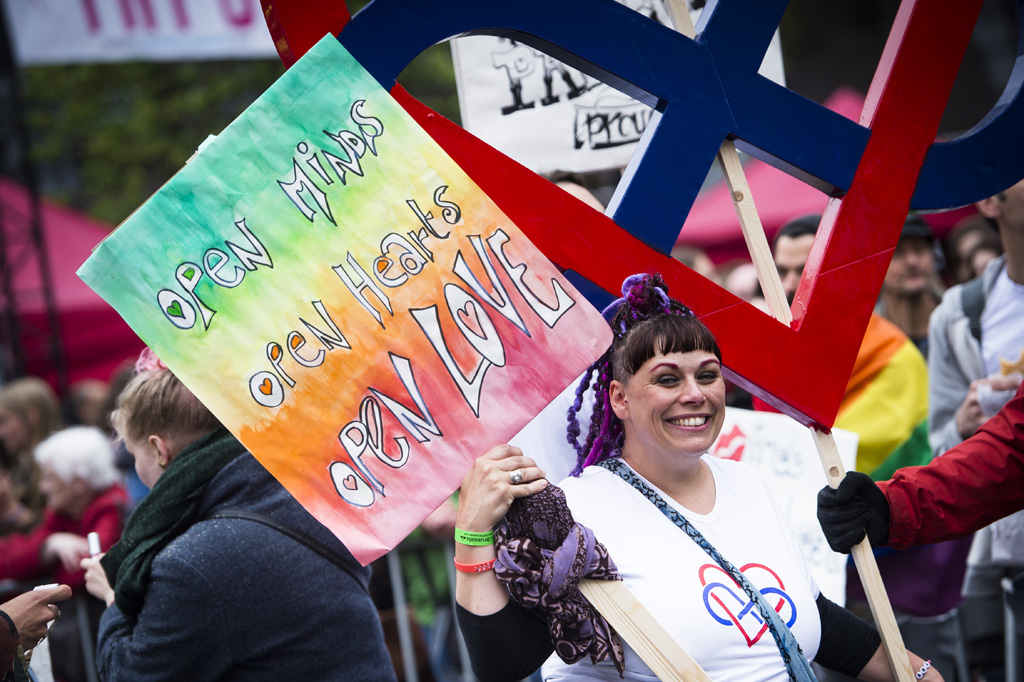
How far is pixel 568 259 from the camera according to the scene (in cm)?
195

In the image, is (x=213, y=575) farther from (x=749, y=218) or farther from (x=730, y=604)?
(x=749, y=218)

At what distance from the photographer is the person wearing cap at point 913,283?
4047 millimetres

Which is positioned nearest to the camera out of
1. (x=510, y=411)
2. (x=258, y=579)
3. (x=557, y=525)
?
(x=557, y=525)

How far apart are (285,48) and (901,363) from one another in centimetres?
249

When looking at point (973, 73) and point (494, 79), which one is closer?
point (494, 79)

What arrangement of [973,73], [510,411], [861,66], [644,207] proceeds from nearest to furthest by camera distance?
[510,411] → [644,207] → [973,73] → [861,66]

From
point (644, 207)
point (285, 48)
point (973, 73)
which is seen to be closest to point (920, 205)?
point (644, 207)

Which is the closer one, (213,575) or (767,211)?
(213,575)

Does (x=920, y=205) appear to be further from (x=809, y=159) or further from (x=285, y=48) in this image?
(x=285, y=48)

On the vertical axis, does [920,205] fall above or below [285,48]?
below

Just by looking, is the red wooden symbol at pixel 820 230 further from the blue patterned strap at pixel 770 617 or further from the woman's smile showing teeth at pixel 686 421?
the blue patterned strap at pixel 770 617

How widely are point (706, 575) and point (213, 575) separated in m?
1.11

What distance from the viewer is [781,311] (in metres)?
2.10

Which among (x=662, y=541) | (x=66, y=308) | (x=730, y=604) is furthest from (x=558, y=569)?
(x=66, y=308)
